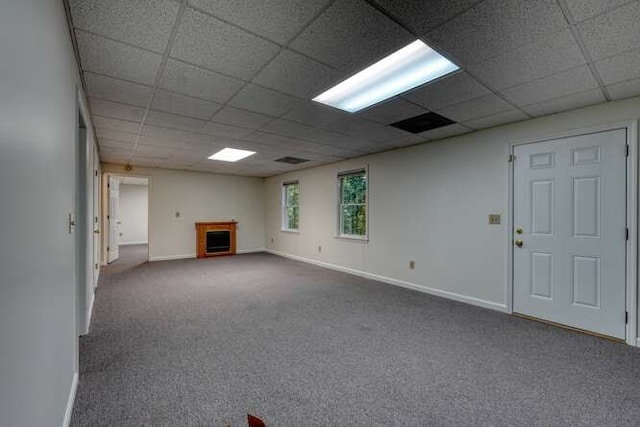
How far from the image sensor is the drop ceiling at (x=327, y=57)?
162 cm

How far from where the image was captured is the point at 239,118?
336 cm

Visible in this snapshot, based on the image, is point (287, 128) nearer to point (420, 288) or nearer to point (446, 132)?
point (446, 132)

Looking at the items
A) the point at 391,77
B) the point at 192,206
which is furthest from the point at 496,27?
the point at 192,206

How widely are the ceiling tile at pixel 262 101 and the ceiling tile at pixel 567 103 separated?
2.47m

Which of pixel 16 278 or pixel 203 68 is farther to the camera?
pixel 203 68

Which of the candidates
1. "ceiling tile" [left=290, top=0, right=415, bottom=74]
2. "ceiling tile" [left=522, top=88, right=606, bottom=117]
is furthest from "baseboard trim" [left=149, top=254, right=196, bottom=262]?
"ceiling tile" [left=522, top=88, right=606, bottom=117]

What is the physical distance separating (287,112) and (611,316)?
3839 mm

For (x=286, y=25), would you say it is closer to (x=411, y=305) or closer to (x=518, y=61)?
(x=518, y=61)

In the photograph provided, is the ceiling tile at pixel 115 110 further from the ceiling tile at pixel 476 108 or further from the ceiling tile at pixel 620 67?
the ceiling tile at pixel 620 67

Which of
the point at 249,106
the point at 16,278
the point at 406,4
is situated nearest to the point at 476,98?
the point at 406,4

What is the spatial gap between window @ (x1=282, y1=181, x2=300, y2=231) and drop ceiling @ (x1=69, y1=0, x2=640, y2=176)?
3.78 m

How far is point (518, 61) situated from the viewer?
6.89 ft

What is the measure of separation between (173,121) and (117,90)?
0.86 meters

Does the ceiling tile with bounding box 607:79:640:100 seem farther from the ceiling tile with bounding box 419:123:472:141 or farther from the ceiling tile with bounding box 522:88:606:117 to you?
the ceiling tile with bounding box 419:123:472:141
